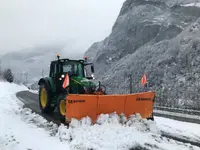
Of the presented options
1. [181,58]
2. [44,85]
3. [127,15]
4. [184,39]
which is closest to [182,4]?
[127,15]

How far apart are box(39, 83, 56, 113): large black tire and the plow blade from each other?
304 centimetres

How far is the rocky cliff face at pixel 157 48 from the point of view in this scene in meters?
44.0

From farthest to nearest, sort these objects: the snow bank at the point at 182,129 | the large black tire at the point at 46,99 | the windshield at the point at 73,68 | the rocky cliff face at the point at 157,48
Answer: the rocky cliff face at the point at 157,48, the large black tire at the point at 46,99, the windshield at the point at 73,68, the snow bank at the point at 182,129

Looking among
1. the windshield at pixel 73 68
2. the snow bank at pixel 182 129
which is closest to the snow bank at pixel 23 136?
the windshield at pixel 73 68

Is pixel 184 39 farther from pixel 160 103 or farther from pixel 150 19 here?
pixel 160 103

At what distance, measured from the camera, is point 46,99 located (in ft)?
36.6

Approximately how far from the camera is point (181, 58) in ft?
169

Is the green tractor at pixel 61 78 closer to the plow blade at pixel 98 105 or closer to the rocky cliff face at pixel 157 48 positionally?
the plow blade at pixel 98 105

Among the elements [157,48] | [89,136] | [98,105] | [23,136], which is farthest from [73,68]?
[157,48]

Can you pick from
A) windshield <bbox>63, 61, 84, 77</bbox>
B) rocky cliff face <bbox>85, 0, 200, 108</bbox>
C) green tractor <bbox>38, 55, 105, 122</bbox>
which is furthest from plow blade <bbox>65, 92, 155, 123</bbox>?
rocky cliff face <bbox>85, 0, 200, 108</bbox>

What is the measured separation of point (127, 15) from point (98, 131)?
92612 millimetres

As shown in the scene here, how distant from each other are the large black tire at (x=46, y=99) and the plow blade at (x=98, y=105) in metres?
3.04

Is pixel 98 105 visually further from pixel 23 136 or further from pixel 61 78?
pixel 61 78

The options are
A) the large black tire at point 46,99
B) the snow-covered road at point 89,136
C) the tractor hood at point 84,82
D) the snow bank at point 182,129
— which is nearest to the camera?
the snow-covered road at point 89,136
